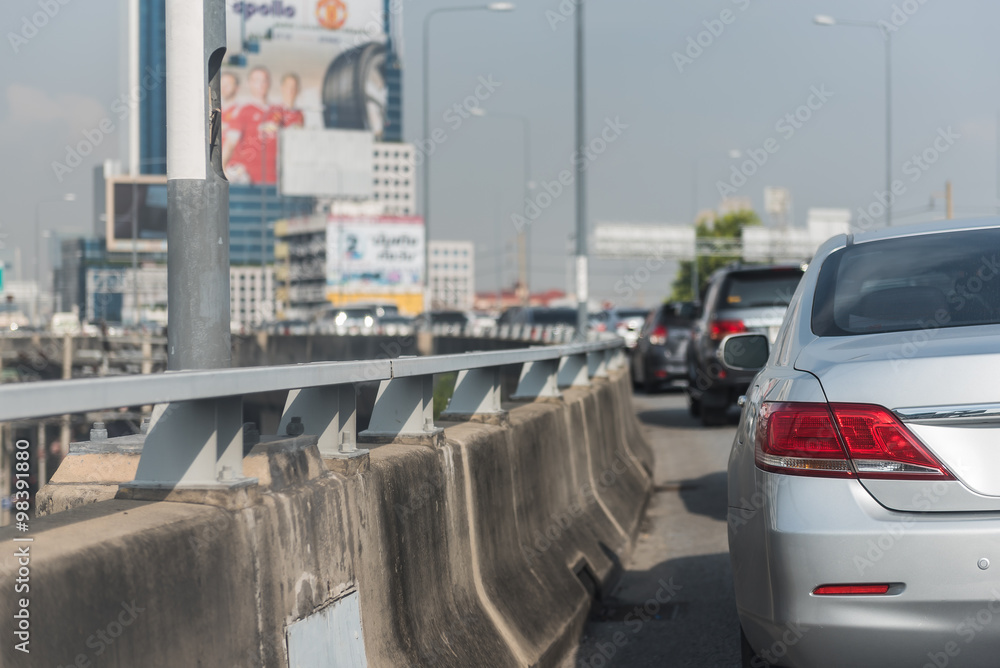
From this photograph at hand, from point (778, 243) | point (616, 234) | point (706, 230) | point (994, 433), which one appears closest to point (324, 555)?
point (994, 433)

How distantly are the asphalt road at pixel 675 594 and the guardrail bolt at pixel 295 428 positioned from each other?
2.08m

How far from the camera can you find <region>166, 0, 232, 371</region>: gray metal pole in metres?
4.35

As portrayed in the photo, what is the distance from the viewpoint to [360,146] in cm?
8356

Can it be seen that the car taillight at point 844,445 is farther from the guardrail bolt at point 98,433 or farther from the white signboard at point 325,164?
the white signboard at point 325,164

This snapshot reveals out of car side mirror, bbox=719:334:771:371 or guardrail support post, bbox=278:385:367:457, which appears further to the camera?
car side mirror, bbox=719:334:771:371

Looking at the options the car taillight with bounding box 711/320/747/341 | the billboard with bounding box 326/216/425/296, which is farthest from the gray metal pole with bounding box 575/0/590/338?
the billboard with bounding box 326/216/425/296

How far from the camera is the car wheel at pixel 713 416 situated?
643 inches

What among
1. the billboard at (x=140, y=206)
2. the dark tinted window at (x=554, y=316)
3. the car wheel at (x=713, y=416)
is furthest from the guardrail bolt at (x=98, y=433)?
Result: the billboard at (x=140, y=206)

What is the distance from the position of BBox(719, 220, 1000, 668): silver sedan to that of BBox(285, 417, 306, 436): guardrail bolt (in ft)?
4.48

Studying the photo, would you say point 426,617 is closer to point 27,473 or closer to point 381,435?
point 381,435

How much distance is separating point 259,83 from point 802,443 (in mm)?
119866

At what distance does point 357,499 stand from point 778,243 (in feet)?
261

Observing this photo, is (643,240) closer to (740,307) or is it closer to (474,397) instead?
(740,307)

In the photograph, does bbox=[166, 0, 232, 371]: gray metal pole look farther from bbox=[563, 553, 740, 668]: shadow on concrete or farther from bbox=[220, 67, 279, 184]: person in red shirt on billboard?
bbox=[220, 67, 279, 184]: person in red shirt on billboard
